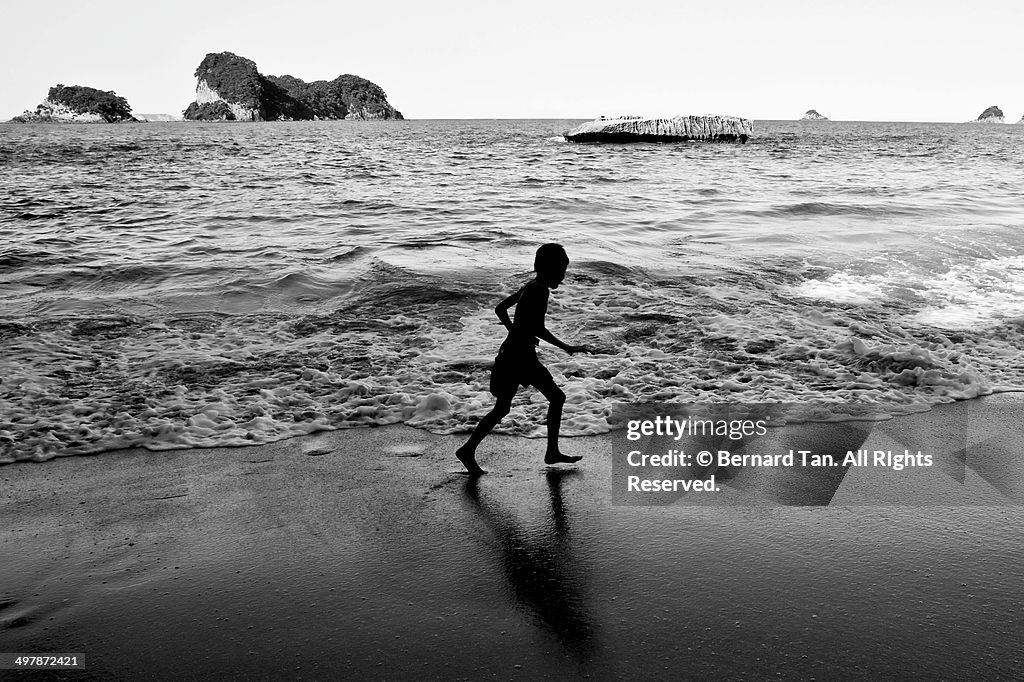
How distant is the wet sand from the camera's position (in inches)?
112

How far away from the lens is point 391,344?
7.74 metres

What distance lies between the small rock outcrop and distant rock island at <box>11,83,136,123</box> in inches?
4827

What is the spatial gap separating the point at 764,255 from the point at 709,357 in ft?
20.3

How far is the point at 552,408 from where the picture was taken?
4.58m

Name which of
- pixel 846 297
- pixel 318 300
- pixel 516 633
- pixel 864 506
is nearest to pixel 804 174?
pixel 846 297

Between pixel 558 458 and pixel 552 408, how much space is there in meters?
0.34

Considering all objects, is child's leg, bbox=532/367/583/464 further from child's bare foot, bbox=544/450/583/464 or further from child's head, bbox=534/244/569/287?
child's head, bbox=534/244/569/287

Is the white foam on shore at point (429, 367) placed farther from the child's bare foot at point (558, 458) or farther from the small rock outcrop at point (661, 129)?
the small rock outcrop at point (661, 129)

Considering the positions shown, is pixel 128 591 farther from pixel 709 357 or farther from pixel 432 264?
pixel 432 264

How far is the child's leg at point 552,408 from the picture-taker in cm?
452

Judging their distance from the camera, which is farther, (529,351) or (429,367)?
(429,367)

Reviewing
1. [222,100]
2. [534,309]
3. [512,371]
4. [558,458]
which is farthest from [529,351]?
[222,100]

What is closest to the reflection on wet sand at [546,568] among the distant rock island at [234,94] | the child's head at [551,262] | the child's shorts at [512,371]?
the child's shorts at [512,371]

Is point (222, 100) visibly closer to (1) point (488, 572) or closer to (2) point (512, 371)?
(2) point (512, 371)
